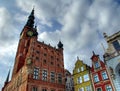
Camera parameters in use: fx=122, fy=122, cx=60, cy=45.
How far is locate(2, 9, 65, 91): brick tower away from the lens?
29.4 meters

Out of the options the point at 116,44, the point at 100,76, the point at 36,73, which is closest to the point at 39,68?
the point at 36,73

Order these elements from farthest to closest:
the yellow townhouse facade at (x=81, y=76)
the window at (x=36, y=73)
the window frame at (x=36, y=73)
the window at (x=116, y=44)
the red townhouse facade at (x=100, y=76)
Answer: the window at (x=36, y=73) → the window frame at (x=36, y=73) → the yellow townhouse facade at (x=81, y=76) → the window at (x=116, y=44) → the red townhouse facade at (x=100, y=76)

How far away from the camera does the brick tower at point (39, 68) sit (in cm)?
2938

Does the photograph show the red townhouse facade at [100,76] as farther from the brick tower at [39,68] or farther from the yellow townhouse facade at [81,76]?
the brick tower at [39,68]

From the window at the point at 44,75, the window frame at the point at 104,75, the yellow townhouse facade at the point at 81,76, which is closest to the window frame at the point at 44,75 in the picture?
the window at the point at 44,75

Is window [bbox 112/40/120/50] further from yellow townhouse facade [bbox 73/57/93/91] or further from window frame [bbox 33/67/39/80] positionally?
window frame [bbox 33/67/39/80]

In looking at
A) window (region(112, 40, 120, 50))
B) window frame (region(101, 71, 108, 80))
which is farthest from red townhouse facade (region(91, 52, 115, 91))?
window (region(112, 40, 120, 50))

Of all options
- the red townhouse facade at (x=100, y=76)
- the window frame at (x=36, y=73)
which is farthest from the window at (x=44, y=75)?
the red townhouse facade at (x=100, y=76)

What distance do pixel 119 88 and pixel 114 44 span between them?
9.57 metres

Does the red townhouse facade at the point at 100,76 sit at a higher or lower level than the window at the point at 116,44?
lower

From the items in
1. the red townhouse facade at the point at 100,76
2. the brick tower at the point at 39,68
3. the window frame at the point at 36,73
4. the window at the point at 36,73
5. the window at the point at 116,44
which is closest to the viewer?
the red townhouse facade at the point at 100,76

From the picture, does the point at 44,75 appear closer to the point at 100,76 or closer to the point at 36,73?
the point at 36,73

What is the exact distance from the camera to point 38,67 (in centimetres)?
3228

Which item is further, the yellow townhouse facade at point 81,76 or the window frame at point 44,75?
the window frame at point 44,75
